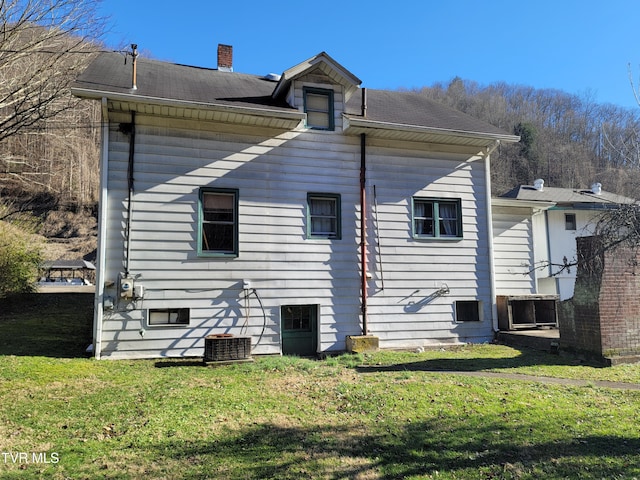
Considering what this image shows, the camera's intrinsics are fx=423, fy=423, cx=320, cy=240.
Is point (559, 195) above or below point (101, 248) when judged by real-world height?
above

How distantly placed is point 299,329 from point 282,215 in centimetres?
285

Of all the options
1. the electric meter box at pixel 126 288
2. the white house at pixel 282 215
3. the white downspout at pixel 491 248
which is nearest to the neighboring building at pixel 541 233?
the white downspout at pixel 491 248

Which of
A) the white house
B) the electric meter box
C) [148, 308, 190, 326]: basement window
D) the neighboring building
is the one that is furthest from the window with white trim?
the electric meter box

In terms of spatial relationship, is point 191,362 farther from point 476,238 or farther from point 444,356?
point 476,238

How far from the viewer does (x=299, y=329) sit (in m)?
10.5

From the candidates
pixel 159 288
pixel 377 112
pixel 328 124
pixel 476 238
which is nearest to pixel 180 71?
pixel 328 124

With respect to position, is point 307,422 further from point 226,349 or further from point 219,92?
point 219,92

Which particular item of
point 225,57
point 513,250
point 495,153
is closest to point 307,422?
point 513,250

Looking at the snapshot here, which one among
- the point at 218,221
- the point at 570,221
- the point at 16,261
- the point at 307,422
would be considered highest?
the point at 570,221

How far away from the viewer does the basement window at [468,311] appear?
11.7 m

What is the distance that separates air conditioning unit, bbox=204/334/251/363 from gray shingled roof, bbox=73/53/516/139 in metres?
5.15

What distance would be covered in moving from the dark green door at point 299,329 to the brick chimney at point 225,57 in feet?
26.5

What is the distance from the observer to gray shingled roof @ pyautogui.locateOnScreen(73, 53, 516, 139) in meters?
9.48

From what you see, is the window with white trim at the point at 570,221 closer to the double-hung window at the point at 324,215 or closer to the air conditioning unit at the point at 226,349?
the double-hung window at the point at 324,215
